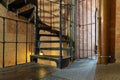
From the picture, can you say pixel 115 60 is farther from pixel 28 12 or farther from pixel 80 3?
pixel 28 12

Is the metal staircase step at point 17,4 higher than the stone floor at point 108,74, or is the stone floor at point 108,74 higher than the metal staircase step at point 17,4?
the metal staircase step at point 17,4

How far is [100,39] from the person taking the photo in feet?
12.5

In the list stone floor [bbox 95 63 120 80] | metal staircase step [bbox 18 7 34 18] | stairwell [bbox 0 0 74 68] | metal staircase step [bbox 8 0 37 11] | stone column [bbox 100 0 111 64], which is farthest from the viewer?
metal staircase step [bbox 18 7 34 18]

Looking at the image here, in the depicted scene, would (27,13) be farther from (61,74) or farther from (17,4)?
(61,74)

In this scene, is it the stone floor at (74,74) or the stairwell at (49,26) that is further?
the stairwell at (49,26)

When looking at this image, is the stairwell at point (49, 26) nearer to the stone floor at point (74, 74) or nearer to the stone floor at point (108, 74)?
the stone floor at point (74, 74)

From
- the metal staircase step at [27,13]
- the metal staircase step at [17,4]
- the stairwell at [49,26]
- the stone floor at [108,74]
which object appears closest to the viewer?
the stone floor at [108,74]

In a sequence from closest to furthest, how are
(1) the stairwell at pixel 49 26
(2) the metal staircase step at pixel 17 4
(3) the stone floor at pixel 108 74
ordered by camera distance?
1. (3) the stone floor at pixel 108 74
2. (1) the stairwell at pixel 49 26
3. (2) the metal staircase step at pixel 17 4

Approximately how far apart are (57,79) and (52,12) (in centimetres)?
462

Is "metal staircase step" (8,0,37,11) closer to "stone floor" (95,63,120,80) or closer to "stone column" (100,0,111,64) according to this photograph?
"stone column" (100,0,111,64)

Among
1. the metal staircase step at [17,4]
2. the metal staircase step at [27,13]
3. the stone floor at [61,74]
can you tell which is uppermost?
the metal staircase step at [17,4]

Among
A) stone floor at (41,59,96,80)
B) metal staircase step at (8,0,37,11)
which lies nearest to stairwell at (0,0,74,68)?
metal staircase step at (8,0,37,11)

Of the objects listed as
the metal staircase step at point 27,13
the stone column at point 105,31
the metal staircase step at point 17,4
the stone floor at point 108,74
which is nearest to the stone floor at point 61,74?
the stone floor at point 108,74

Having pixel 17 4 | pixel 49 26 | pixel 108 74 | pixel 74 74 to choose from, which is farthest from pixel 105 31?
pixel 17 4
